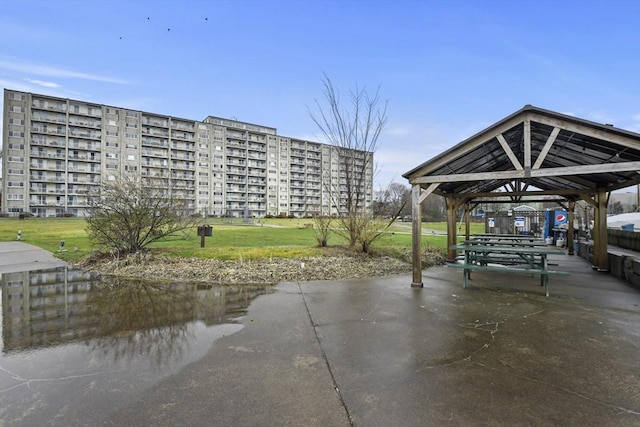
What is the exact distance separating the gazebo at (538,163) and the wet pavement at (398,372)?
261 centimetres

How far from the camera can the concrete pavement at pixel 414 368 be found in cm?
260

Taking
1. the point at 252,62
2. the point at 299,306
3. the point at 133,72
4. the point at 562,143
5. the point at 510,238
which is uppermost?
the point at 252,62

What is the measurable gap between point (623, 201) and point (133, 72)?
84781 mm

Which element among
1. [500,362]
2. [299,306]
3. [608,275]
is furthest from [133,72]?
[608,275]

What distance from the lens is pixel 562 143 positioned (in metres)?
7.73

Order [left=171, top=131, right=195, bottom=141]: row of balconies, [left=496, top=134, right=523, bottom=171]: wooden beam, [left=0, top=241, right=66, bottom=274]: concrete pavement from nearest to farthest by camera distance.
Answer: [left=496, top=134, right=523, bottom=171]: wooden beam < [left=0, top=241, right=66, bottom=274]: concrete pavement < [left=171, top=131, right=195, bottom=141]: row of balconies

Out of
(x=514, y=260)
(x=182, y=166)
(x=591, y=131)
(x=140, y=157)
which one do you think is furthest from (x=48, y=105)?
(x=591, y=131)

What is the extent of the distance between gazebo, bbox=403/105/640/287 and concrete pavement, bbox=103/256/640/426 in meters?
2.59

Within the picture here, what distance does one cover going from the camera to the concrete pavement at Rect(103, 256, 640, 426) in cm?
260

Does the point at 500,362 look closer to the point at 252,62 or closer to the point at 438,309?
the point at 438,309

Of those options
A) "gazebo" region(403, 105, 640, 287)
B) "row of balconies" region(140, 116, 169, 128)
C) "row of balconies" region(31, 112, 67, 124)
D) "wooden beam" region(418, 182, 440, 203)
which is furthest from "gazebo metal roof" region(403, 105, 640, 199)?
"row of balconies" region(31, 112, 67, 124)

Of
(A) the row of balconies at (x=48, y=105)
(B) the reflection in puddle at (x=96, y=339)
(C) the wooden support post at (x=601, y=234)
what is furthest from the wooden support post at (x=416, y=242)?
(A) the row of balconies at (x=48, y=105)

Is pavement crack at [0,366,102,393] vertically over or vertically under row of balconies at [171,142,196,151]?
under

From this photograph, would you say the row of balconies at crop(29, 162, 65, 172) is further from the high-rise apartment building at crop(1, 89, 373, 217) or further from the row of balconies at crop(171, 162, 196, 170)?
the row of balconies at crop(171, 162, 196, 170)
